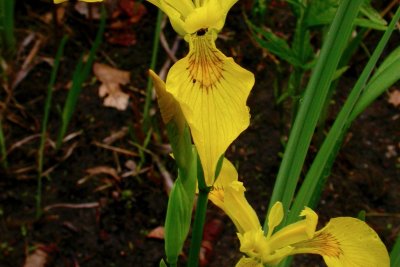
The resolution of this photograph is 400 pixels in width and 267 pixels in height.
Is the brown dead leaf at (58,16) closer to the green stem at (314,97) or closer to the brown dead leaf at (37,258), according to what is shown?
the brown dead leaf at (37,258)

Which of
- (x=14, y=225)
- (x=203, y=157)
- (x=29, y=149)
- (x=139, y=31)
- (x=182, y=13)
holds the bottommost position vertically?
(x=14, y=225)

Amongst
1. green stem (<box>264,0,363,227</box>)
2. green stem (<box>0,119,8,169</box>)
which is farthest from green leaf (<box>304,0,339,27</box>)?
green stem (<box>0,119,8,169</box>)

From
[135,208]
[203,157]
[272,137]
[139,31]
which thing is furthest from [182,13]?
[139,31]

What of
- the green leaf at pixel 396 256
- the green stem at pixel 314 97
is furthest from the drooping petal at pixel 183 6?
the green leaf at pixel 396 256

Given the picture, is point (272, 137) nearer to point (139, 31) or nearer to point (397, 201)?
point (397, 201)

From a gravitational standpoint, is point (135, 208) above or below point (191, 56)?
below

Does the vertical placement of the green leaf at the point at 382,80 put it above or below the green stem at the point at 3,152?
above
